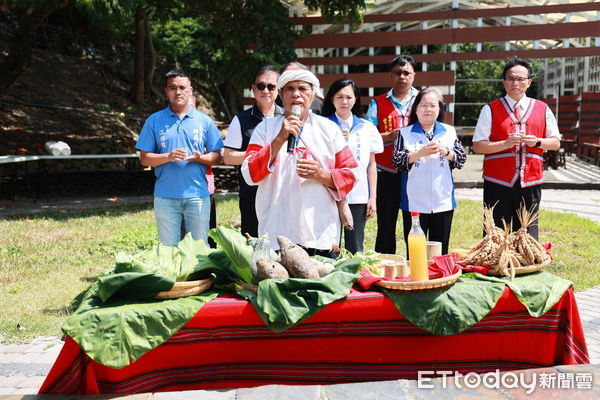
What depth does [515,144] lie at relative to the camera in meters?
4.62

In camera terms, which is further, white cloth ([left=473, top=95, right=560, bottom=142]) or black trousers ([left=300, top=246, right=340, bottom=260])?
white cloth ([left=473, top=95, right=560, bottom=142])

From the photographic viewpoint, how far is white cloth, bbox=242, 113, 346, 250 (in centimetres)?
325

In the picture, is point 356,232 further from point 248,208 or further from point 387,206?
point 248,208

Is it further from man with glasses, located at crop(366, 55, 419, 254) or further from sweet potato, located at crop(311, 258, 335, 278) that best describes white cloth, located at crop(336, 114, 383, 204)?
sweet potato, located at crop(311, 258, 335, 278)

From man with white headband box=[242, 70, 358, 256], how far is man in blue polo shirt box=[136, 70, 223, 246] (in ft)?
4.29

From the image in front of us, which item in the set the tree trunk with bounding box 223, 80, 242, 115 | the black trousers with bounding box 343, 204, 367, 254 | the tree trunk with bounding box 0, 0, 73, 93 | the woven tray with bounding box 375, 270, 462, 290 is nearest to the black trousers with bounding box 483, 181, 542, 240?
the black trousers with bounding box 343, 204, 367, 254

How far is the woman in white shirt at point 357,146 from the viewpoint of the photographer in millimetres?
4508

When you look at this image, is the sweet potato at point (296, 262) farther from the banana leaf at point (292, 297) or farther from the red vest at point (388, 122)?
the red vest at point (388, 122)

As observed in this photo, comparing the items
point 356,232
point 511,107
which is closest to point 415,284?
point 356,232

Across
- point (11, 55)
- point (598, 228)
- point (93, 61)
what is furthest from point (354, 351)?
point (93, 61)

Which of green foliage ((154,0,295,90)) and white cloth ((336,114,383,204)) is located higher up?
green foliage ((154,0,295,90))

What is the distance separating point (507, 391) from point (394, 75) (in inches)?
126

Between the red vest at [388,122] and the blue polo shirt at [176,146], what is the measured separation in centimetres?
156

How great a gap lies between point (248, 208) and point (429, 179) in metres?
1.45
